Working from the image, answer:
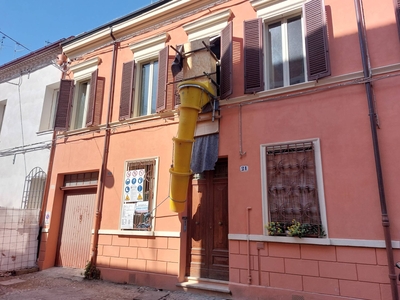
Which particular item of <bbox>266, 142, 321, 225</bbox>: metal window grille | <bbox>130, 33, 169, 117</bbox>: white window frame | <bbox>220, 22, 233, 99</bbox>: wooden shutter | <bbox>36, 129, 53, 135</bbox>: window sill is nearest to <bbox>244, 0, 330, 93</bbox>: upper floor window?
<bbox>220, 22, 233, 99</bbox>: wooden shutter

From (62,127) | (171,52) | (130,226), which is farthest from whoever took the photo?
(62,127)

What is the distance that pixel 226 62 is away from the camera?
680 centimetres

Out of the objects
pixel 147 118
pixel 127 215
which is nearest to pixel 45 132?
pixel 147 118

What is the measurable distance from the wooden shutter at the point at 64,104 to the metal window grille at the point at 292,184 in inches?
259

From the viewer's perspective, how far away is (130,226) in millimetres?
7141

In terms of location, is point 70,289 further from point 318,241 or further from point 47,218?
point 318,241

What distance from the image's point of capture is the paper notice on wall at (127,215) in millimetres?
7176

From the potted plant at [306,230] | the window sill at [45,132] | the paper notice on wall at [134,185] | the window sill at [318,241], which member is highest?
the window sill at [45,132]

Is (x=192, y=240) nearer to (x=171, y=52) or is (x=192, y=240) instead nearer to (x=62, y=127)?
(x=171, y=52)

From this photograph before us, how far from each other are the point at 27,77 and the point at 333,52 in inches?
404

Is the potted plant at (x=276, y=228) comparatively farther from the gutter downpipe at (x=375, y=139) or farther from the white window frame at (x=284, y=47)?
the white window frame at (x=284, y=47)

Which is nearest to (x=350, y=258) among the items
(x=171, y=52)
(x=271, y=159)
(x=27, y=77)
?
(x=271, y=159)

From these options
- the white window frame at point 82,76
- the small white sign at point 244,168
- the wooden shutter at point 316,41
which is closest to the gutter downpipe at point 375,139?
the wooden shutter at point 316,41

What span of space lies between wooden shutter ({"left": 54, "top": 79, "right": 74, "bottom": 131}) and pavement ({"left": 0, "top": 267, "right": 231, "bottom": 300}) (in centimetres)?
426
